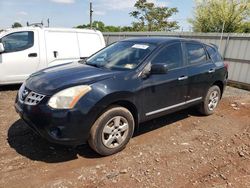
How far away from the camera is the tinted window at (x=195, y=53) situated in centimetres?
481

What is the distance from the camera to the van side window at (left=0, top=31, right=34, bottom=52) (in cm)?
682

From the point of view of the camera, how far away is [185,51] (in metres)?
4.70

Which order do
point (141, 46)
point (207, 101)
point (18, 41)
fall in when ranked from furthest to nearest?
point (18, 41)
point (207, 101)
point (141, 46)

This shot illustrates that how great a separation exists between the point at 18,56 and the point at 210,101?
5.07 metres

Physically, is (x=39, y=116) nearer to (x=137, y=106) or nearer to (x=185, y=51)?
(x=137, y=106)

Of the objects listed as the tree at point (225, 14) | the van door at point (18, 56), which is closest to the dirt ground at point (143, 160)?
the van door at point (18, 56)

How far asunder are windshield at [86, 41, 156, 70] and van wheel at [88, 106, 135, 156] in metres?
0.76

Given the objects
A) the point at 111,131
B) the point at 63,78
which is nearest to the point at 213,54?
the point at 111,131

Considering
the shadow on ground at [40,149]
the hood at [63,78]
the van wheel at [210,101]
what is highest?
the hood at [63,78]

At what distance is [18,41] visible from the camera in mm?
A: 7000

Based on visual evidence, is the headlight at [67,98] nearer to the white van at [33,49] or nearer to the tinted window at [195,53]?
the tinted window at [195,53]

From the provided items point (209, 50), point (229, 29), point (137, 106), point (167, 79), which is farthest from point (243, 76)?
point (229, 29)

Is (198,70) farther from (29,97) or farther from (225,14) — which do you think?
(225,14)

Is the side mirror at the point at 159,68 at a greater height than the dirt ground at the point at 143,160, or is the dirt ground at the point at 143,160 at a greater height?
the side mirror at the point at 159,68
